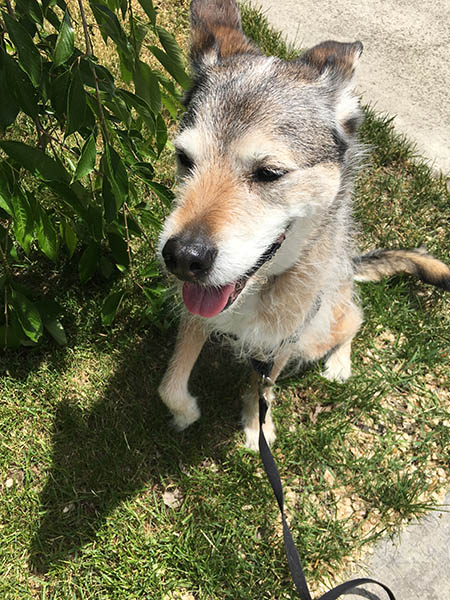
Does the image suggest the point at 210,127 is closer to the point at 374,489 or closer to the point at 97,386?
the point at 97,386

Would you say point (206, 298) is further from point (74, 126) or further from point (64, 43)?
point (64, 43)

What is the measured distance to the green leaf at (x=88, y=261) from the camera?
267cm

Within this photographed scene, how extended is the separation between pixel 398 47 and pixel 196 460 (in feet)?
13.1

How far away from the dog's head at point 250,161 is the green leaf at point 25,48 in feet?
1.68

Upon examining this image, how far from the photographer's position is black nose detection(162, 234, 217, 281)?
1632mm

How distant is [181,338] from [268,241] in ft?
2.89

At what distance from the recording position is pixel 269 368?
254 cm

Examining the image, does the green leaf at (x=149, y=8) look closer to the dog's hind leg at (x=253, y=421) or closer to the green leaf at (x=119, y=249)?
the green leaf at (x=119, y=249)

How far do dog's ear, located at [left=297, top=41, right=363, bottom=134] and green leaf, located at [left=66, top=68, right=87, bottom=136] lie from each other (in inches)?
37.0

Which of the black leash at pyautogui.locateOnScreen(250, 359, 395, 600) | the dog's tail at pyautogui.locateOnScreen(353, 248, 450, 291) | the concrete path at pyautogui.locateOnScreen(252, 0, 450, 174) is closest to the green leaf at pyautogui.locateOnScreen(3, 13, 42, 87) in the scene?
the black leash at pyautogui.locateOnScreen(250, 359, 395, 600)

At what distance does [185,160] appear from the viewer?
1901 mm

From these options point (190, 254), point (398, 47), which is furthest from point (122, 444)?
point (398, 47)

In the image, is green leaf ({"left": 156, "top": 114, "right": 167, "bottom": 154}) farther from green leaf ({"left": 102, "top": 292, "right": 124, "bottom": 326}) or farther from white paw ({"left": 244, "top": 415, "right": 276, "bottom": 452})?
white paw ({"left": 244, "top": 415, "right": 276, "bottom": 452})

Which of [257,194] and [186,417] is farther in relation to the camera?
[186,417]
